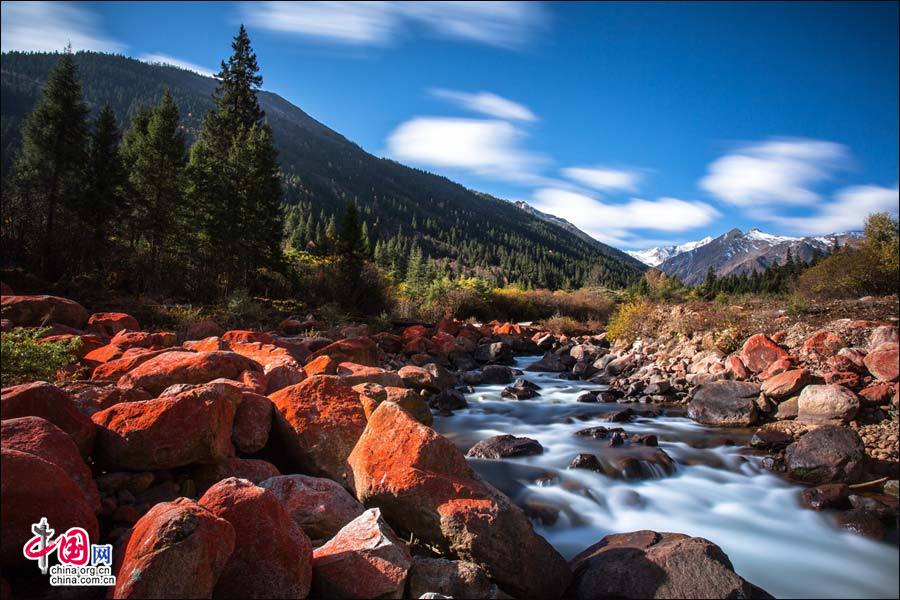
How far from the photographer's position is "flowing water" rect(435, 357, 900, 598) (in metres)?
5.02

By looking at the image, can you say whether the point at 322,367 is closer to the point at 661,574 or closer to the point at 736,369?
the point at 661,574

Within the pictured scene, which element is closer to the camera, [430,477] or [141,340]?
[430,477]

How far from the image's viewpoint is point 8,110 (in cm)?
13262

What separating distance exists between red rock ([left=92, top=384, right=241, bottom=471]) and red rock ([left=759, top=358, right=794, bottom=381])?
434 inches

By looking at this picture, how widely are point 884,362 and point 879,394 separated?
36.0 inches

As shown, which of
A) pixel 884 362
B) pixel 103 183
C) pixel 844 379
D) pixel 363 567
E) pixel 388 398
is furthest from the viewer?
pixel 103 183

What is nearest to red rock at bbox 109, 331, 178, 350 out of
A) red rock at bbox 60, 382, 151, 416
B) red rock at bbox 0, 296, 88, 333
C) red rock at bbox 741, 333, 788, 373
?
red rock at bbox 0, 296, 88, 333

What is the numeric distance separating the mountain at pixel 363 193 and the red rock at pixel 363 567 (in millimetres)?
94037

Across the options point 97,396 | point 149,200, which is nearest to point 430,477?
point 97,396

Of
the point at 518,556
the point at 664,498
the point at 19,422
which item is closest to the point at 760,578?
the point at 664,498

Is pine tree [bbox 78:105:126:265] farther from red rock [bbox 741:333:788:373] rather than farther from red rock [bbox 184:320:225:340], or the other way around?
red rock [bbox 741:333:788:373]

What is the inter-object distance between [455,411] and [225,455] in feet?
24.0

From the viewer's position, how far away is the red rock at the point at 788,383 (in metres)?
9.35

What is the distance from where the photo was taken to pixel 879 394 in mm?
8453
